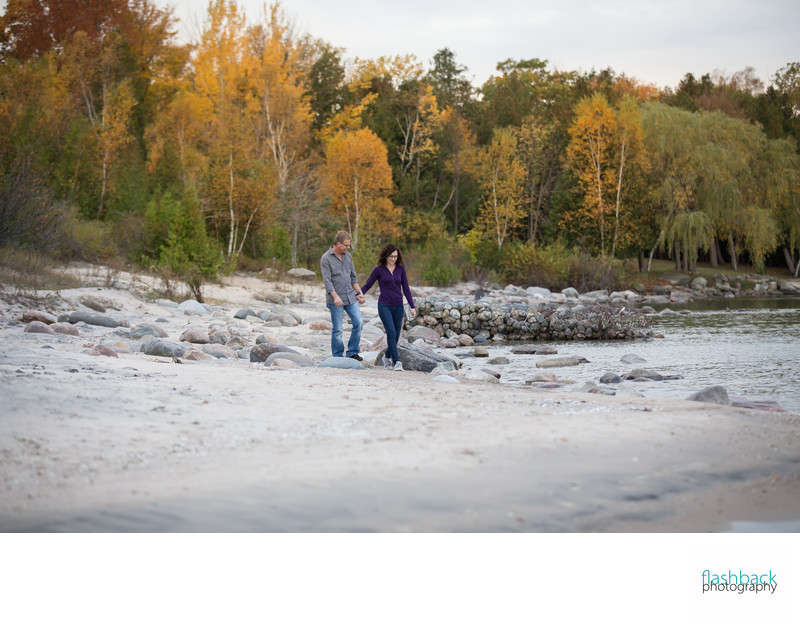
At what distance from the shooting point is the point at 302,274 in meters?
27.4

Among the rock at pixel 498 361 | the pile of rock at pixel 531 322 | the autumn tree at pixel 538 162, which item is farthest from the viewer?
the autumn tree at pixel 538 162

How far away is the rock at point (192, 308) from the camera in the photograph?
51.5 ft

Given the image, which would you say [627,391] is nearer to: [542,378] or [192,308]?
[542,378]

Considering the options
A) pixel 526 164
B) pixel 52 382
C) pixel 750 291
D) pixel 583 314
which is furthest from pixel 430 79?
pixel 52 382

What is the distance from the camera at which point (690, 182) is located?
132ft

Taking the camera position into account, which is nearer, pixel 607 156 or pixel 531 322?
pixel 531 322

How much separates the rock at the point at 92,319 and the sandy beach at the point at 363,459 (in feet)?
16.9

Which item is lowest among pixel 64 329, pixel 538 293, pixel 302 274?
pixel 64 329

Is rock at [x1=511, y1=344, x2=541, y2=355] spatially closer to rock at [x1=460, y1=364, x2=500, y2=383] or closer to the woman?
rock at [x1=460, y1=364, x2=500, y2=383]

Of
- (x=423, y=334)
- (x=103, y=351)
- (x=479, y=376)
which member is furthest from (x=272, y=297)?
(x=103, y=351)

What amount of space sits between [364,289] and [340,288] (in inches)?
14.0

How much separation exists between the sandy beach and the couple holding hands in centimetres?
349

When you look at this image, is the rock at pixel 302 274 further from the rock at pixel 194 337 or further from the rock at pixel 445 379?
the rock at pixel 445 379

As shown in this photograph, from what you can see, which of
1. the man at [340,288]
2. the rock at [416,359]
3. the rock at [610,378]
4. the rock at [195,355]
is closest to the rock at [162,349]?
the rock at [195,355]
